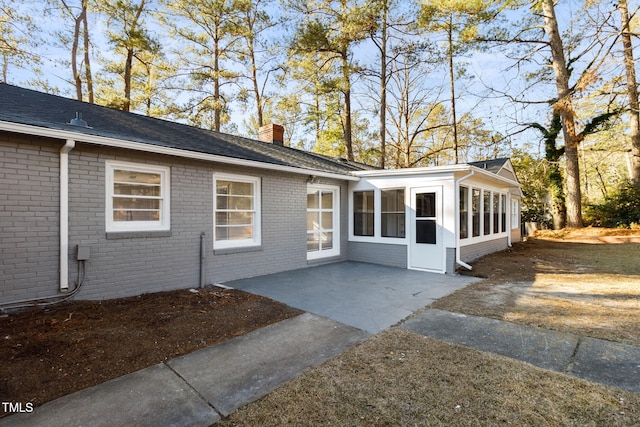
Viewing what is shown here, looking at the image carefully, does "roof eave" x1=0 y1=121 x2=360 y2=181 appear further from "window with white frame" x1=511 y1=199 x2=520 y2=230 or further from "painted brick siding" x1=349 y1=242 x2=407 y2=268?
"window with white frame" x1=511 y1=199 x2=520 y2=230

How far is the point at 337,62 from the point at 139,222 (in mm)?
13511

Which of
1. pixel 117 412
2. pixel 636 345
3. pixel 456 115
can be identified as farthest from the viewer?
pixel 456 115

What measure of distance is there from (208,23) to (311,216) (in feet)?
42.3

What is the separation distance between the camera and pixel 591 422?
2.13 meters

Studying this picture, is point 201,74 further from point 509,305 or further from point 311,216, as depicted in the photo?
point 509,305

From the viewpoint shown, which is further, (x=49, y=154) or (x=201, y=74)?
(x=201, y=74)

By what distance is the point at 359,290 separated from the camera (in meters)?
5.88

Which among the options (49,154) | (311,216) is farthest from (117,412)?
(311,216)

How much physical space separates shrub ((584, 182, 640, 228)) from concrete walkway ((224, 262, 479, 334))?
12.9 m

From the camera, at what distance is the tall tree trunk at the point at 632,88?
35.0 ft

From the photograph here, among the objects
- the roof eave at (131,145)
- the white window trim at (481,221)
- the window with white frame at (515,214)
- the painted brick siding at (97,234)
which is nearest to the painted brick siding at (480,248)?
the white window trim at (481,221)

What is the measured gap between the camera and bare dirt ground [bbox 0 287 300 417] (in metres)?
2.72

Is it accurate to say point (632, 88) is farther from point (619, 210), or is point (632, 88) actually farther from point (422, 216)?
point (422, 216)

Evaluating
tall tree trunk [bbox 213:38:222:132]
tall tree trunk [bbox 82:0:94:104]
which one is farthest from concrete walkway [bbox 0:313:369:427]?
tall tree trunk [bbox 82:0:94:104]
